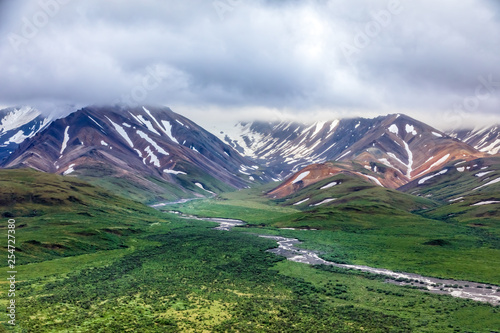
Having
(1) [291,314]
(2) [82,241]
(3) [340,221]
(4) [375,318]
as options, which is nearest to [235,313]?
(1) [291,314]

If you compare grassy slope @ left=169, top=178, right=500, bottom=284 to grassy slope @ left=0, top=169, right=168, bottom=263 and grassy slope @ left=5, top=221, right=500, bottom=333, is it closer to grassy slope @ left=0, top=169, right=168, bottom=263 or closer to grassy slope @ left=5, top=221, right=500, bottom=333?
grassy slope @ left=5, top=221, right=500, bottom=333

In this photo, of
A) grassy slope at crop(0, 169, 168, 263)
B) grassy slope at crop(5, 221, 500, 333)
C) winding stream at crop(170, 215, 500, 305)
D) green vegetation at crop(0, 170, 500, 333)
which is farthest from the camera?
grassy slope at crop(0, 169, 168, 263)

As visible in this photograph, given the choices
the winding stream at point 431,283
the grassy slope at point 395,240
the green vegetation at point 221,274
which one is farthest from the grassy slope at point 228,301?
the grassy slope at point 395,240

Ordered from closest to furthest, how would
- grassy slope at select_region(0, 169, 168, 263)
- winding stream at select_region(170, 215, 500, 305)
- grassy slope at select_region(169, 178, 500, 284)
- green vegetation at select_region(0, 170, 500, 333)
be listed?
green vegetation at select_region(0, 170, 500, 333) → winding stream at select_region(170, 215, 500, 305) → grassy slope at select_region(169, 178, 500, 284) → grassy slope at select_region(0, 169, 168, 263)

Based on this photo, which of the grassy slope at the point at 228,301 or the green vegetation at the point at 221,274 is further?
the green vegetation at the point at 221,274

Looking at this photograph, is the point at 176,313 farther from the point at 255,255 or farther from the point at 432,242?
the point at 432,242

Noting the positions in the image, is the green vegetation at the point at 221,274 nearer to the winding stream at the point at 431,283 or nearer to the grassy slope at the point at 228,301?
the grassy slope at the point at 228,301

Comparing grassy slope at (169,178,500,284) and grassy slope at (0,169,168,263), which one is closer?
grassy slope at (169,178,500,284)

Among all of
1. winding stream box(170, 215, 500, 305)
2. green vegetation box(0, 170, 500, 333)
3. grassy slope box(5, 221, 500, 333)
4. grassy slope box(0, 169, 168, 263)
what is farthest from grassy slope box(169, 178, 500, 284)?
grassy slope box(0, 169, 168, 263)
